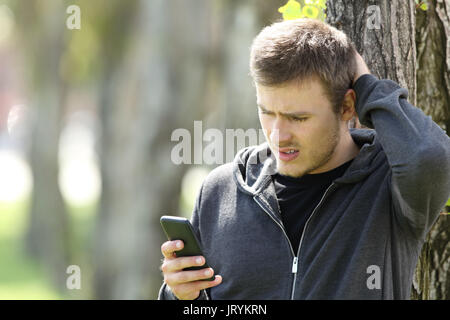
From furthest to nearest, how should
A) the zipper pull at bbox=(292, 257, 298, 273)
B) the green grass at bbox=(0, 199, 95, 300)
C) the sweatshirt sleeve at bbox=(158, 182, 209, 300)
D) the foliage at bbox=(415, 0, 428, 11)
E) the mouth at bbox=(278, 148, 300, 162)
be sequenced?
1. the green grass at bbox=(0, 199, 95, 300)
2. the foliage at bbox=(415, 0, 428, 11)
3. the sweatshirt sleeve at bbox=(158, 182, 209, 300)
4. the mouth at bbox=(278, 148, 300, 162)
5. the zipper pull at bbox=(292, 257, 298, 273)

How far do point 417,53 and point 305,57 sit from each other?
1.39m

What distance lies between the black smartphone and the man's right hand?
1.2 inches

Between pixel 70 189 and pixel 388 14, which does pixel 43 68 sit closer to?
pixel 70 189

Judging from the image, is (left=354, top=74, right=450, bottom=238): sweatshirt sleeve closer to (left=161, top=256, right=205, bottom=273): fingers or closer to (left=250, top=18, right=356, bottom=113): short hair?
(left=250, top=18, right=356, bottom=113): short hair

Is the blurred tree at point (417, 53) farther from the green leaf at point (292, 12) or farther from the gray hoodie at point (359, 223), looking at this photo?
the gray hoodie at point (359, 223)

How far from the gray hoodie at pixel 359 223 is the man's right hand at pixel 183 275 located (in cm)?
12

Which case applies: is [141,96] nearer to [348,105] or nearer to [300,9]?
[300,9]

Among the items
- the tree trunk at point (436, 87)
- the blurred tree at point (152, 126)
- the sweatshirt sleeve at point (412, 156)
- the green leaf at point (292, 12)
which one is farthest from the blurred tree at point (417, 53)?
the blurred tree at point (152, 126)

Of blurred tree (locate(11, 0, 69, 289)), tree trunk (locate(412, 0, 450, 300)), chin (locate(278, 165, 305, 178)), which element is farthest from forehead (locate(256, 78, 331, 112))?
blurred tree (locate(11, 0, 69, 289))

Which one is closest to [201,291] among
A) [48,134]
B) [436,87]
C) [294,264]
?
[294,264]

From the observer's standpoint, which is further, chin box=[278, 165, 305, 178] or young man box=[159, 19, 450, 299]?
chin box=[278, 165, 305, 178]

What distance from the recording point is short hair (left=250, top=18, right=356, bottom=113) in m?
3.28

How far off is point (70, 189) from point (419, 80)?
32276 millimetres

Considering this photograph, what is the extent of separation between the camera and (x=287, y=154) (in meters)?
3.32
